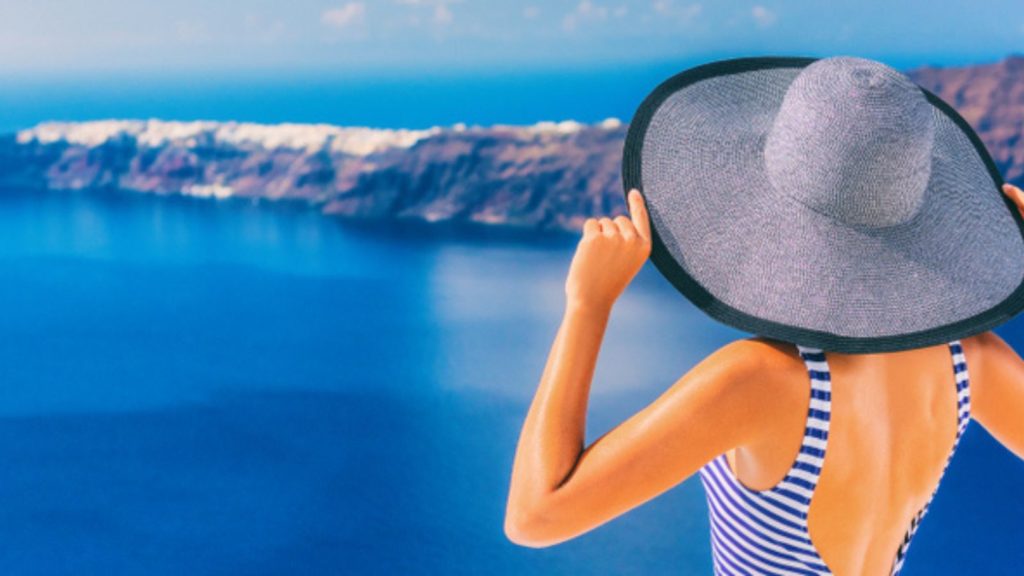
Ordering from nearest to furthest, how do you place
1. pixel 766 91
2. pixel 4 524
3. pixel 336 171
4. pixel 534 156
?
pixel 766 91 < pixel 4 524 < pixel 534 156 < pixel 336 171

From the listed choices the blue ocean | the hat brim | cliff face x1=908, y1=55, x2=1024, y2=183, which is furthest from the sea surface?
the hat brim

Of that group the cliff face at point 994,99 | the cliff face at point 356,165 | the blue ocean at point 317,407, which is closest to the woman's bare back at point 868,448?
the blue ocean at point 317,407

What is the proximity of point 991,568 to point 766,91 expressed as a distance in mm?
1691

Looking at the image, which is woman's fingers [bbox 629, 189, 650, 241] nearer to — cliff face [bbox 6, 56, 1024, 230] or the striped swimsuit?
the striped swimsuit

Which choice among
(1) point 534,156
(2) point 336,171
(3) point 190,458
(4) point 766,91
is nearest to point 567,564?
(3) point 190,458

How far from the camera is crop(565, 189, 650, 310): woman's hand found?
0.46 metres

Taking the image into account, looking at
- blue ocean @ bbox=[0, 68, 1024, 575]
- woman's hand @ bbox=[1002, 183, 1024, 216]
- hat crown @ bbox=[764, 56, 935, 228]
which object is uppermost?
hat crown @ bbox=[764, 56, 935, 228]

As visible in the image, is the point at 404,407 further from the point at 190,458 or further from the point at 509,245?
the point at 509,245

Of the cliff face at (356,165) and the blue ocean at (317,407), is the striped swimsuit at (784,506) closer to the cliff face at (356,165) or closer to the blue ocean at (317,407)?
the blue ocean at (317,407)

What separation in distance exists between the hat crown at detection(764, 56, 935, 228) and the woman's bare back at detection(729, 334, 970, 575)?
0.07 meters

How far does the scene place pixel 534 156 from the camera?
416cm

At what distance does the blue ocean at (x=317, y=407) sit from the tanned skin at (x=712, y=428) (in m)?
1.42

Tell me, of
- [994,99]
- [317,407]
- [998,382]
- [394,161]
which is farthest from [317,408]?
[994,99]

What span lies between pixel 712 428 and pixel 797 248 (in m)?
0.09
